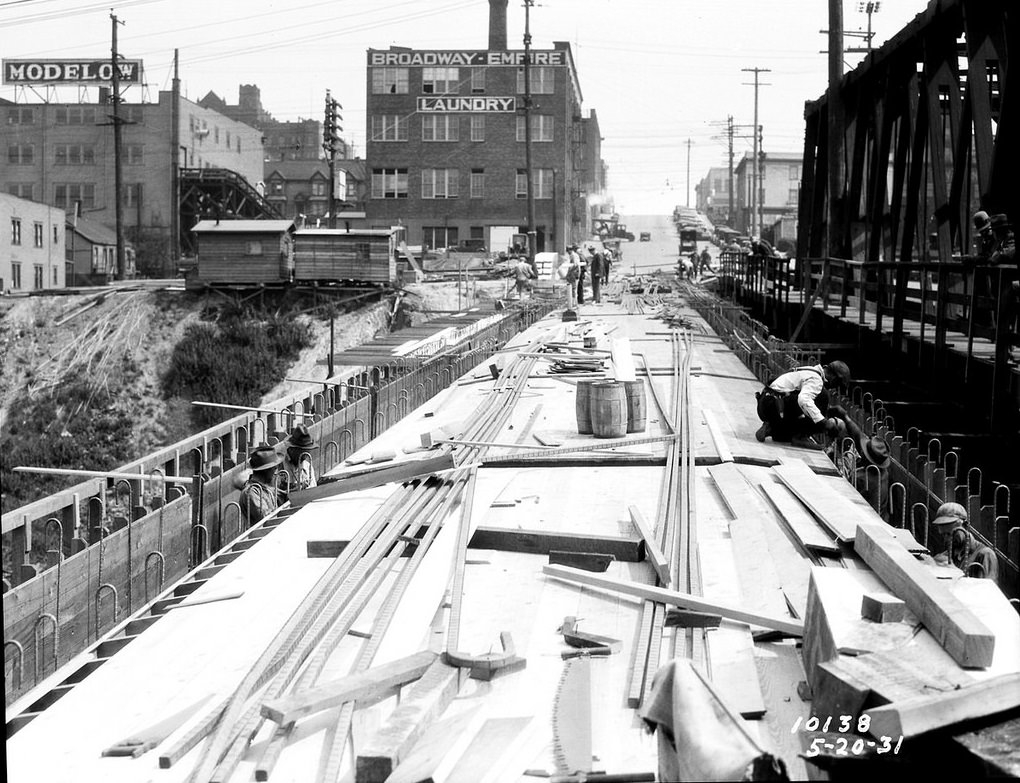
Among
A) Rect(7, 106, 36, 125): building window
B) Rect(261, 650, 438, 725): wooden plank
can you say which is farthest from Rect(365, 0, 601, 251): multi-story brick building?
Rect(261, 650, 438, 725): wooden plank

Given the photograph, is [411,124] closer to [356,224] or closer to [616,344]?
[356,224]

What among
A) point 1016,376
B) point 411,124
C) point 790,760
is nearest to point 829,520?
point 790,760

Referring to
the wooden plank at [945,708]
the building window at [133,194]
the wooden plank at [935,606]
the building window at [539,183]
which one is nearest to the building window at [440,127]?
the building window at [539,183]

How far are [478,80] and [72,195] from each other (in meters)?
25.1

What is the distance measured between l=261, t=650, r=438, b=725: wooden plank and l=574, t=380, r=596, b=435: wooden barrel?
7.22m

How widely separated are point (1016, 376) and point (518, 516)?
628 cm

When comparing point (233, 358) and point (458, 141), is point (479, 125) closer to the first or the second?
point (458, 141)

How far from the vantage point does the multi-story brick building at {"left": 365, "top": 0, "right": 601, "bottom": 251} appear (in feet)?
251

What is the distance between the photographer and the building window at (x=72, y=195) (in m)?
71.4

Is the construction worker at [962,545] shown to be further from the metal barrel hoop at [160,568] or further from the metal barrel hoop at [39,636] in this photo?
the metal barrel hoop at [160,568]

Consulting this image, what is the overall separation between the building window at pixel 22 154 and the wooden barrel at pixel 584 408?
62979mm

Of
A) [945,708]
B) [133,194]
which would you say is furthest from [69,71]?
[945,708]

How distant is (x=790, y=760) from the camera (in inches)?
187

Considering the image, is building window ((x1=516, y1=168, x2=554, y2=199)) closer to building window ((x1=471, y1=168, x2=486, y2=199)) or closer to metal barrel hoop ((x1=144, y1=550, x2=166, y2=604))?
building window ((x1=471, y1=168, x2=486, y2=199))
